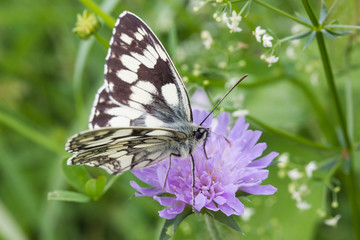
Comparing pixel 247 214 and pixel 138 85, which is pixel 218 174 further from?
pixel 247 214

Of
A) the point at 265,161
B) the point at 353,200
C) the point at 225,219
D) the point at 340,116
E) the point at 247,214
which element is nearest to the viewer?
the point at 225,219

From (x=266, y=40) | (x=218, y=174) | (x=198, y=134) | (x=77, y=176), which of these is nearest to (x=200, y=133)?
(x=198, y=134)

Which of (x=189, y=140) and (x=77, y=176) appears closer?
(x=189, y=140)

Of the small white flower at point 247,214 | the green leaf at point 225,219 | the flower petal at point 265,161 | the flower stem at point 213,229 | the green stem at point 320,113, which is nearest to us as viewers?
the green leaf at point 225,219

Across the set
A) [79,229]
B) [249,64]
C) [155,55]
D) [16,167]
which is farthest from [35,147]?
[155,55]

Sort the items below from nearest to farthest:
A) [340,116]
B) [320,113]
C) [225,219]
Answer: [225,219] < [340,116] < [320,113]

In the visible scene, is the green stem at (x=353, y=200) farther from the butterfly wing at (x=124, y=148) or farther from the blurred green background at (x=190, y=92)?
the butterfly wing at (x=124, y=148)

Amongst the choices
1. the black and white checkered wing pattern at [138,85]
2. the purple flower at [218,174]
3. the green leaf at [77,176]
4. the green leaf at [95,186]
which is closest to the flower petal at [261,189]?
the purple flower at [218,174]
